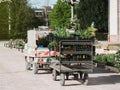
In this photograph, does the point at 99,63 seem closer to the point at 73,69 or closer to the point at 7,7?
the point at 73,69

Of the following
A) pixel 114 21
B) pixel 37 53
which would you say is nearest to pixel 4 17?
pixel 114 21

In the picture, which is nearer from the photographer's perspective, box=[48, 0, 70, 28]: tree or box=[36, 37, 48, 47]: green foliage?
box=[36, 37, 48, 47]: green foliage

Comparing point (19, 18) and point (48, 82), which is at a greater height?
point (19, 18)

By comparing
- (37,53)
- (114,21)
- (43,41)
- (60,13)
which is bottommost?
(37,53)

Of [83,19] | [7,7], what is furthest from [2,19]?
[83,19]

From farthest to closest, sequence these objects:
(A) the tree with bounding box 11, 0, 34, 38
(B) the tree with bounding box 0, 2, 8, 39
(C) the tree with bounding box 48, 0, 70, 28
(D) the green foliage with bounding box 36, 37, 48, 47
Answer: (C) the tree with bounding box 48, 0, 70, 28
(B) the tree with bounding box 0, 2, 8, 39
(A) the tree with bounding box 11, 0, 34, 38
(D) the green foliage with bounding box 36, 37, 48, 47

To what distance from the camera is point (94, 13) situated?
6147cm

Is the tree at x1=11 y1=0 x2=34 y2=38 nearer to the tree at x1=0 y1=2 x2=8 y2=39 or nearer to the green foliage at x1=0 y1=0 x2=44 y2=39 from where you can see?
the green foliage at x1=0 y1=0 x2=44 y2=39

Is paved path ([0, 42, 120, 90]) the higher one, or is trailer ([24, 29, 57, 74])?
trailer ([24, 29, 57, 74])

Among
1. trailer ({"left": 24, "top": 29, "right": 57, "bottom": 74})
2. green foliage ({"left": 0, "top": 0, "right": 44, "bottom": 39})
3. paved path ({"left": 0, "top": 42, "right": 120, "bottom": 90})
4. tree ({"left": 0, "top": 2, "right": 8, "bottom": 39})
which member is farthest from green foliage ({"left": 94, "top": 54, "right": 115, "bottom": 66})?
tree ({"left": 0, "top": 2, "right": 8, "bottom": 39})

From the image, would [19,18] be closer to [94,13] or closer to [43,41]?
[94,13]

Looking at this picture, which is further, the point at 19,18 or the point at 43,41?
the point at 19,18

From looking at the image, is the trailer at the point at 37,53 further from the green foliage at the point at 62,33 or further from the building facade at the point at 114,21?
the building facade at the point at 114,21

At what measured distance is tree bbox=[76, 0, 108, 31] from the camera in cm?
6159
